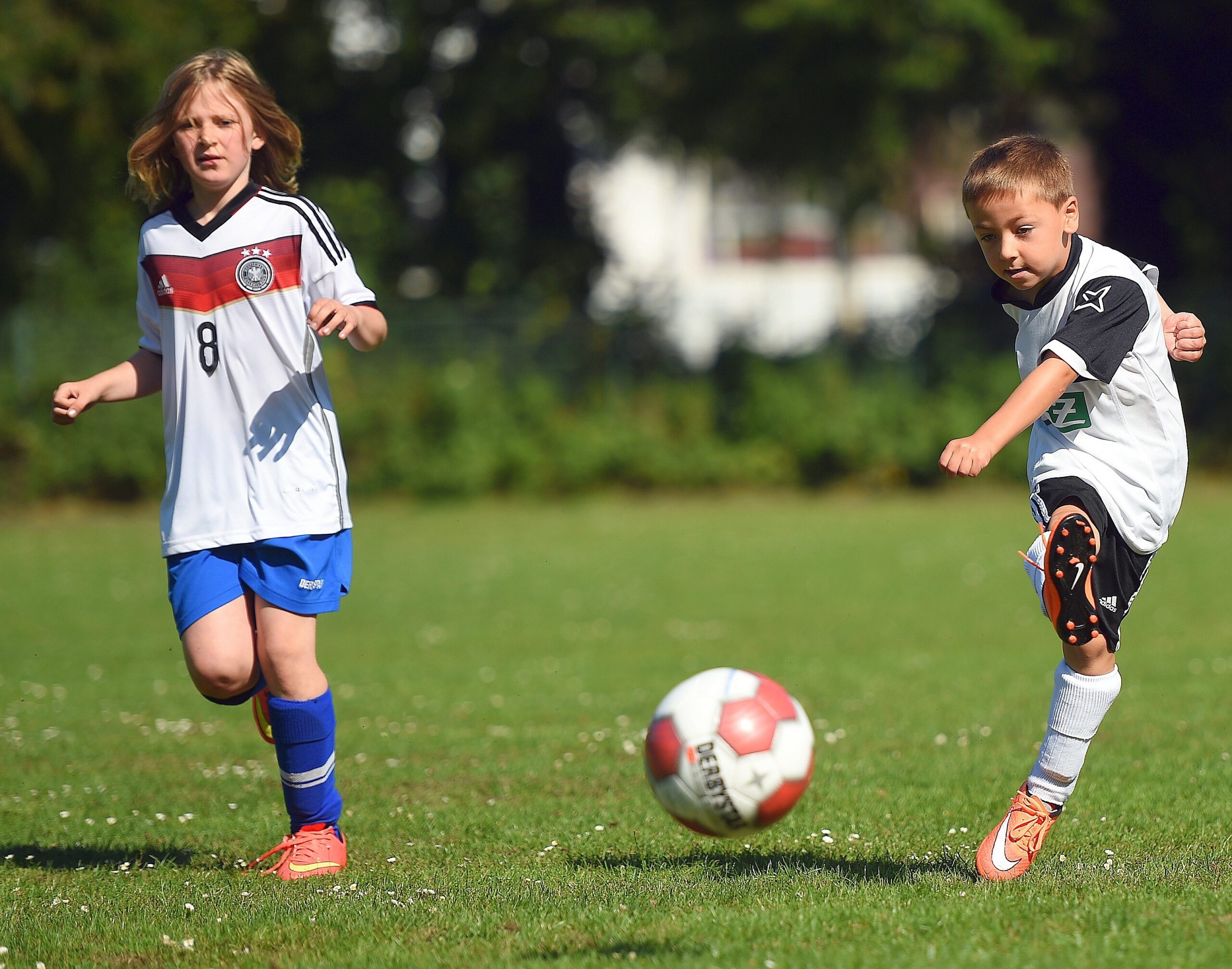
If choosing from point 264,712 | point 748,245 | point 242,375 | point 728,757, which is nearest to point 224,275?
point 242,375

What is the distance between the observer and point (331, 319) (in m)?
4.42

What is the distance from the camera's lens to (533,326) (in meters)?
23.0

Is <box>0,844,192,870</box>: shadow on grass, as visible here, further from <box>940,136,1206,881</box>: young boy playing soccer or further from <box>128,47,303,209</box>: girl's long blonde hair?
<box>940,136,1206,881</box>: young boy playing soccer

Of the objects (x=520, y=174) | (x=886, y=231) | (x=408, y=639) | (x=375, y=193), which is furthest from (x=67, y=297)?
(x=886, y=231)

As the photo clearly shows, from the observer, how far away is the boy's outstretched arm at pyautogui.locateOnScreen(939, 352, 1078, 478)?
12.1 feet

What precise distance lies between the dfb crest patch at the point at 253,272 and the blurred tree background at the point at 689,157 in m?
15.9

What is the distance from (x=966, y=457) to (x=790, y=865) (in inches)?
65.0

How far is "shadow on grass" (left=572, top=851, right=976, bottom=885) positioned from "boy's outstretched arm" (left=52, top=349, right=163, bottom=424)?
85.2 inches

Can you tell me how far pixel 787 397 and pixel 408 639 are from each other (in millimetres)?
12750

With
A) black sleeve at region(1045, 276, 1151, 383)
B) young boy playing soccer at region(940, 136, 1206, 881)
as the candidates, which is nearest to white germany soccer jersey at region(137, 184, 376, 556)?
young boy playing soccer at region(940, 136, 1206, 881)

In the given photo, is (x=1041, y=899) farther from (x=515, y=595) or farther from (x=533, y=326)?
(x=533, y=326)

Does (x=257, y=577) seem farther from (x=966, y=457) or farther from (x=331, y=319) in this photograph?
(x=966, y=457)

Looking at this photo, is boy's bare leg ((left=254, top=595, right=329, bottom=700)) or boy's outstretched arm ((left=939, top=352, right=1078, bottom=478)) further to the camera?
boy's bare leg ((left=254, top=595, right=329, bottom=700))

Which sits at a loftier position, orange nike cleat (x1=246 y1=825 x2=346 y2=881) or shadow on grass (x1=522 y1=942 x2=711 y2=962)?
shadow on grass (x1=522 y1=942 x2=711 y2=962)
